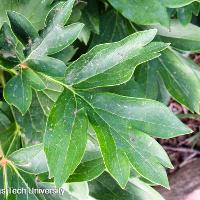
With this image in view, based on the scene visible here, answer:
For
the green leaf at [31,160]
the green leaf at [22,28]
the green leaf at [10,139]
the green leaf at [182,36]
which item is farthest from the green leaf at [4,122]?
the green leaf at [182,36]

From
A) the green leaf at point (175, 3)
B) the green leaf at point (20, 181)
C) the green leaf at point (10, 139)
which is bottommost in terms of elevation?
the green leaf at point (10, 139)

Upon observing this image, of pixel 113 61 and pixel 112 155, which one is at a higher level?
pixel 113 61

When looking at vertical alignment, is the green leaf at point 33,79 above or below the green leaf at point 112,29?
above

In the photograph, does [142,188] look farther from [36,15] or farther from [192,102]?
[36,15]

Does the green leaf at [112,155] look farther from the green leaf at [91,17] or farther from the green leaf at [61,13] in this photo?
the green leaf at [91,17]

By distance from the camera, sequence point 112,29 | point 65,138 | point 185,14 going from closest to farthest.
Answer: point 65,138 < point 185,14 < point 112,29

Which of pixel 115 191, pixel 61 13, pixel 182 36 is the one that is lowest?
pixel 115 191

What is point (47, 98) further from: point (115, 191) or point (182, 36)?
point (182, 36)

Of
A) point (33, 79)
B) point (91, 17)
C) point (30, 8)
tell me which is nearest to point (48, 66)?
point (33, 79)
